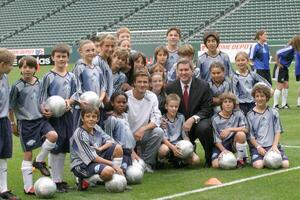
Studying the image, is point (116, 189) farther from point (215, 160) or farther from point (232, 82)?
point (232, 82)

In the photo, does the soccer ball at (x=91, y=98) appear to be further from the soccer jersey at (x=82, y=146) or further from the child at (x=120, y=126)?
the child at (x=120, y=126)

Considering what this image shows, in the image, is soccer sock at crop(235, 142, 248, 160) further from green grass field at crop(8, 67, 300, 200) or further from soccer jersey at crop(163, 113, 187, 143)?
soccer jersey at crop(163, 113, 187, 143)

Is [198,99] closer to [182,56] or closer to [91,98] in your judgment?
[182,56]

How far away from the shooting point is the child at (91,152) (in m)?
6.70

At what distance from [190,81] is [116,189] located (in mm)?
2463

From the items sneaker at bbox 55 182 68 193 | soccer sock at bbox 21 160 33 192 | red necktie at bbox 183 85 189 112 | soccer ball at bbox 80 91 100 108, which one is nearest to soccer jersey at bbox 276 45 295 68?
red necktie at bbox 183 85 189 112

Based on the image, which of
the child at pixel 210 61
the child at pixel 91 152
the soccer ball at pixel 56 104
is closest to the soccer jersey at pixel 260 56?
the child at pixel 210 61

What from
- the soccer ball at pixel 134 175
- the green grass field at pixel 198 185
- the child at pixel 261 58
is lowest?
the green grass field at pixel 198 185

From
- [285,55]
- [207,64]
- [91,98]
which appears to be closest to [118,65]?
[91,98]

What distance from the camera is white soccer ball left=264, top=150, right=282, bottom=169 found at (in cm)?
769

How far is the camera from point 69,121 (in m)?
7.04

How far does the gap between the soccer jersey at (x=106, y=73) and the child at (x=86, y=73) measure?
0.50 ft

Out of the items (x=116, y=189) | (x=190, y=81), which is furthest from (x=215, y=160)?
(x=116, y=189)

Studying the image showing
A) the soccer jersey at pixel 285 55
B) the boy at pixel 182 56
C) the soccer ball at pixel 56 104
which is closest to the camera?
the soccer ball at pixel 56 104
